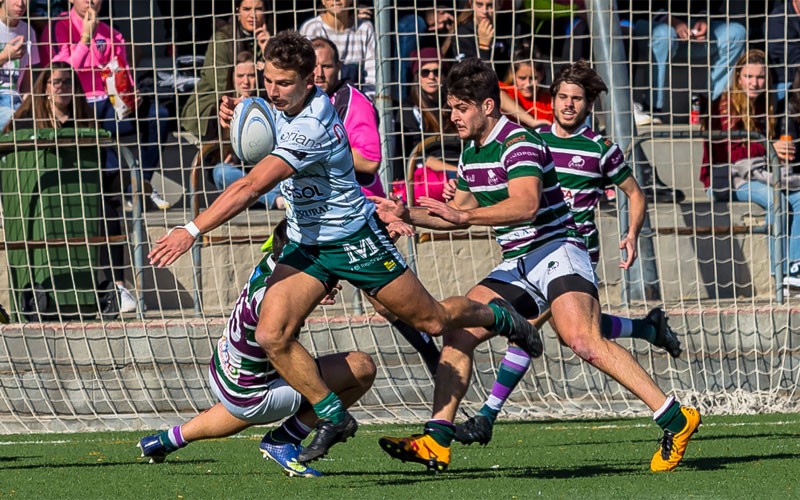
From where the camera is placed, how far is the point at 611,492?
19.3 feet

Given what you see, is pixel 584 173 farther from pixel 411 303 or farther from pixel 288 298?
pixel 288 298

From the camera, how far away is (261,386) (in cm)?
657

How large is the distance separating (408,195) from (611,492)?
5.08 m

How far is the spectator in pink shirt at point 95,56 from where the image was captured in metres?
10.8

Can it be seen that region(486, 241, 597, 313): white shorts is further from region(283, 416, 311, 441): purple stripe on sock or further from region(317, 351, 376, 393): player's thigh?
region(283, 416, 311, 441): purple stripe on sock

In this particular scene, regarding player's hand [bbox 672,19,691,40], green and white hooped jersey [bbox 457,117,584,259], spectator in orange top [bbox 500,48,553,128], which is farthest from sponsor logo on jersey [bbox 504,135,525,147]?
player's hand [bbox 672,19,691,40]

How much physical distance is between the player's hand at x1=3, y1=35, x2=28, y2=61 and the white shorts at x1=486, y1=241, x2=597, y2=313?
4881mm

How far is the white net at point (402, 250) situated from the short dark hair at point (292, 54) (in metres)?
3.95

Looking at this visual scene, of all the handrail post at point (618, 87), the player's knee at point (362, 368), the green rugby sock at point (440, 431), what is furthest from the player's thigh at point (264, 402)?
the handrail post at point (618, 87)

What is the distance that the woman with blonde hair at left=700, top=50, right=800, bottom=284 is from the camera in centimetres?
1102

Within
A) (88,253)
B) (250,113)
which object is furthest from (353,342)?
(250,113)

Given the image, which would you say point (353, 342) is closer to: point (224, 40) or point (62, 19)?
point (224, 40)

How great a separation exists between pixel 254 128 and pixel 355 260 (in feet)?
2.43

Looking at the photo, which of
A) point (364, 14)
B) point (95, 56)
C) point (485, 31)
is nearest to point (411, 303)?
point (485, 31)
